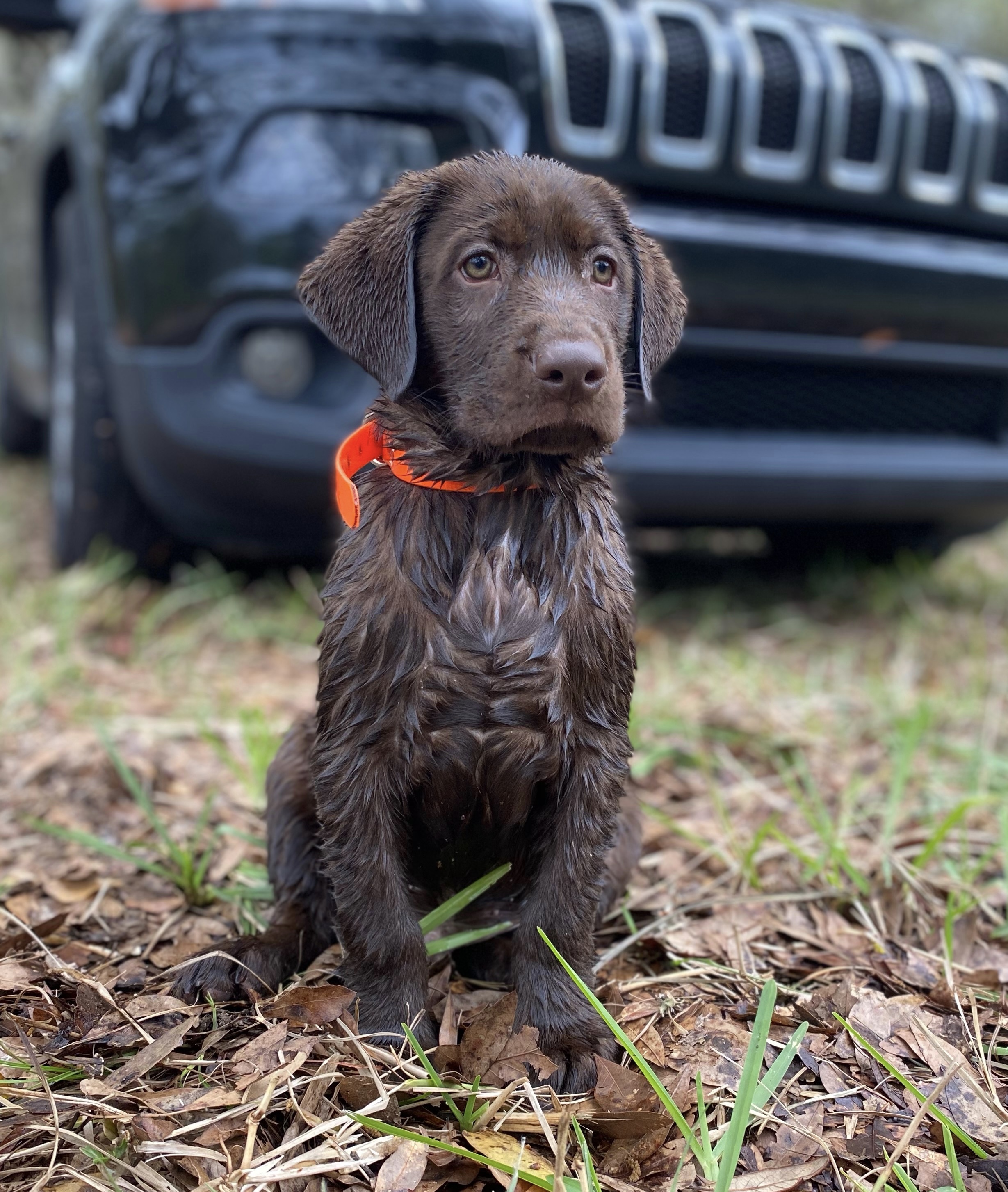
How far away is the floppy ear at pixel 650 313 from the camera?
2059 millimetres

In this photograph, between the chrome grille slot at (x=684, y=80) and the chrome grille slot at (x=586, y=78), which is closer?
the chrome grille slot at (x=586, y=78)

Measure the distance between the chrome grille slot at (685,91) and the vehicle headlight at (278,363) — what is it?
1.24 metres

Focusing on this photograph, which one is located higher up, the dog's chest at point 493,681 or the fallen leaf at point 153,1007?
the dog's chest at point 493,681

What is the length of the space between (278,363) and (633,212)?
123 cm

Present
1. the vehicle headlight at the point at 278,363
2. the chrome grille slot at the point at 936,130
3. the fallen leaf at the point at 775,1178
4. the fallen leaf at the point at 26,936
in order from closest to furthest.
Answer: the fallen leaf at the point at 775,1178 → the fallen leaf at the point at 26,936 → the vehicle headlight at the point at 278,363 → the chrome grille slot at the point at 936,130

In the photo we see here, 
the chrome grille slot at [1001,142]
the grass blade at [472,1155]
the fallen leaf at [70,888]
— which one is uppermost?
the chrome grille slot at [1001,142]

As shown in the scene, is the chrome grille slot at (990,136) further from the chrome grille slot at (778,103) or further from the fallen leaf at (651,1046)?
the fallen leaf at (651,1046)

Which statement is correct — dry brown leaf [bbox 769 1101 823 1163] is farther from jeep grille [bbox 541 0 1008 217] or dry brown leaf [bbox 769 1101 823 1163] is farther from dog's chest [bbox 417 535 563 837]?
jeep grille [bbox 541 0 1008 217]

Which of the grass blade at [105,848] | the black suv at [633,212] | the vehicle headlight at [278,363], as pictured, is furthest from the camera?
the vehicle headlight at [278,363]

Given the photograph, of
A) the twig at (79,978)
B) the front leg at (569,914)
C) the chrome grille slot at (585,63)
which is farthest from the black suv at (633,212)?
the front leg at (569,914)

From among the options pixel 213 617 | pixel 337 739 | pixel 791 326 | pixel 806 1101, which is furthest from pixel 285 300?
pixel 806 1101

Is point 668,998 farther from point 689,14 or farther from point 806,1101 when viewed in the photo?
point 689,14

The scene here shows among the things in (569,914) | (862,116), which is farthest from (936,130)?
(569,914)

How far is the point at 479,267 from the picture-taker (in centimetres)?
188
